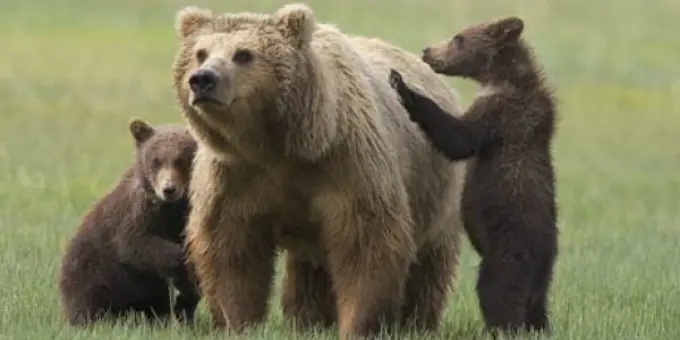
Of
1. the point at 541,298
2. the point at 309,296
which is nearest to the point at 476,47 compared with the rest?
the point at 541,298

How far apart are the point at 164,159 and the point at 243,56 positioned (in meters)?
1.84

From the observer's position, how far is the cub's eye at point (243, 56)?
8156mm

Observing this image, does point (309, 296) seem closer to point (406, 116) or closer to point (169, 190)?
point (169, 190)

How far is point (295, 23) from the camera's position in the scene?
331 inches

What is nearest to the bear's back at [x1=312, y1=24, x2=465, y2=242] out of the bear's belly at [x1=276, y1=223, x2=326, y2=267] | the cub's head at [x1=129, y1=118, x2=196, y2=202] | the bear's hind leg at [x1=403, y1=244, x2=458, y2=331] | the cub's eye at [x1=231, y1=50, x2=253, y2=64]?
the bear's hind leg at [x1=403, y1=244, x2=458, y2=331]

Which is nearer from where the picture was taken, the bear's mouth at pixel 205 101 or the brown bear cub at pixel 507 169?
the bear's mouth at pixel 205 101

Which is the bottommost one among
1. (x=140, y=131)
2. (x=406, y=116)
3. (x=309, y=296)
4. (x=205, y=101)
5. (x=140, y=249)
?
(x=309, y=296)

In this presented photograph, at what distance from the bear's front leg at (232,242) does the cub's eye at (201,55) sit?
666 mm

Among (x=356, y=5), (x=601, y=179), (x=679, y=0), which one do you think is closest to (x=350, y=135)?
(x=601, y=179)

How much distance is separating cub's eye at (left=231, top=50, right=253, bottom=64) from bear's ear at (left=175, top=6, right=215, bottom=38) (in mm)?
418

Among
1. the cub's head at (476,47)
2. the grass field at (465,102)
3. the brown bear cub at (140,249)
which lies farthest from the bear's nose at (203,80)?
the cub's head at (476,47)

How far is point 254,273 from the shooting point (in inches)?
356

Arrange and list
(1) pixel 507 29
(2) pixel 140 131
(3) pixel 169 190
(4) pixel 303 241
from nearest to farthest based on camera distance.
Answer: (4) pixel 303 241, (1) pixel 507 29, (3) pixel 169 190, (2) pixel 140 131

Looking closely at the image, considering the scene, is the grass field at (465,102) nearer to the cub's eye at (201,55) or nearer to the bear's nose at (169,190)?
the bear's nose at (169,190)
